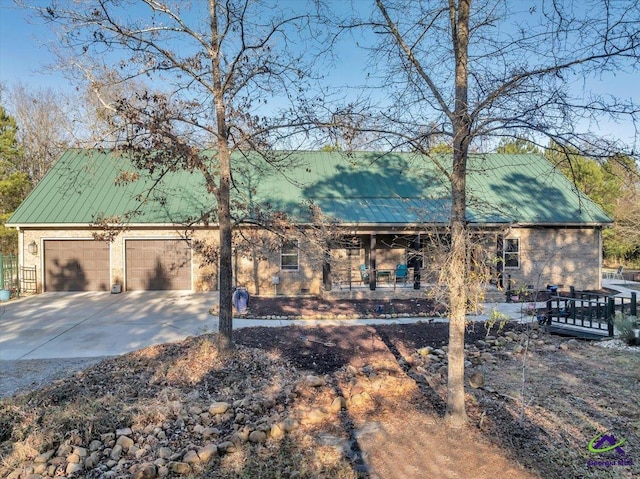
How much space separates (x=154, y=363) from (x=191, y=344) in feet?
3.20

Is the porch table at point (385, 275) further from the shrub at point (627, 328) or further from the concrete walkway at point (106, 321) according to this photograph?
the shrub at point (627, 328)

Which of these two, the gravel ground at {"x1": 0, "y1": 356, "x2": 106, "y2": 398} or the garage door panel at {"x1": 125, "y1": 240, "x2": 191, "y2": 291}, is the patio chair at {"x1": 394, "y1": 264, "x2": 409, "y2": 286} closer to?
the garage door panel at {"x1": 125, "y1": 240, "x2": 191, "y2": 291}

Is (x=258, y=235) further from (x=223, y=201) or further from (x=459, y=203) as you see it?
(x=459, y=203)

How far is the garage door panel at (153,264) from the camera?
647 inches

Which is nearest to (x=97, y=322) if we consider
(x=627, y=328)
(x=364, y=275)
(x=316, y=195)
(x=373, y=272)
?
(x=373, y=272)

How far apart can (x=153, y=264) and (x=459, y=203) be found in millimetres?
14359

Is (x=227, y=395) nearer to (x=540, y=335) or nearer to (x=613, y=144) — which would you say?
(x=613, y=144)

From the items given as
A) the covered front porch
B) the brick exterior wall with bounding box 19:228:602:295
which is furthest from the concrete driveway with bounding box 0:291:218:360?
the covered front porch

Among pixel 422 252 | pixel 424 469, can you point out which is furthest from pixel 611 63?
pixel 424 469

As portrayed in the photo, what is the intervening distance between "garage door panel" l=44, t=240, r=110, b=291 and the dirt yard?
1030 centimetres

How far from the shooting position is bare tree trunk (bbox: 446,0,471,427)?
14.4 feet

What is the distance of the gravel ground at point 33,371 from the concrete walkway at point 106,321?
1.14 feet

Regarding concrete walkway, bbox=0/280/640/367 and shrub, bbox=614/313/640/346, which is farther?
concrete walkway, bbox=0/280/640/367

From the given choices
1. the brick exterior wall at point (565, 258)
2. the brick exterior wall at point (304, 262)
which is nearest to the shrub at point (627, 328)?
the brick exterior wall at point (304, 262)
